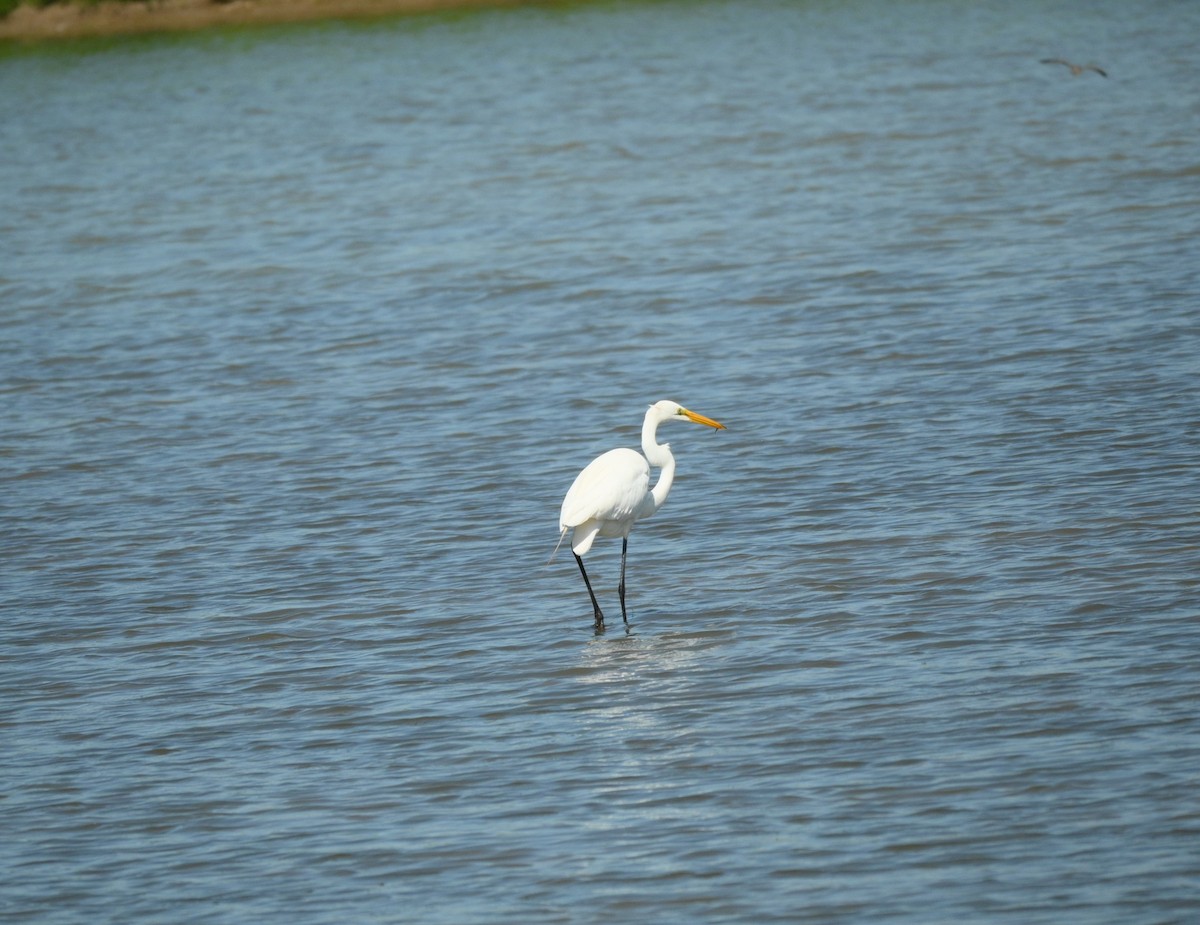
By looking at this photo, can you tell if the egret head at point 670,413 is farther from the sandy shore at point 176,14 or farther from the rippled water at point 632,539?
the sandy shore at point 176,14

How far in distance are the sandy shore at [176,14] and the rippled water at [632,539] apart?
1764 centimetres

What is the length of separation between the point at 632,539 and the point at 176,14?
114 ft

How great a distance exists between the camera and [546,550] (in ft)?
30.5

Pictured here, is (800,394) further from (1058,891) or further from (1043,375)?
(1058,891)

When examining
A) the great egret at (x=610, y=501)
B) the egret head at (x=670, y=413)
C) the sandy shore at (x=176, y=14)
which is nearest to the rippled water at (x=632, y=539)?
the great egret at (x=610, y=501)

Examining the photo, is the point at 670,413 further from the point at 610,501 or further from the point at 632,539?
the point at 632,539

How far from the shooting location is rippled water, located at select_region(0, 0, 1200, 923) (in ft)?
19.3

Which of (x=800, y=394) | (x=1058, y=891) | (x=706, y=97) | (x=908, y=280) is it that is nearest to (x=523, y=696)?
(x=1058, y=891)

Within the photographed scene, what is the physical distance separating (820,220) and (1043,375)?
6283 mm

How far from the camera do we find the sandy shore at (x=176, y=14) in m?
39.2

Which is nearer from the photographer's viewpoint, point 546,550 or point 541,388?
point 546,550

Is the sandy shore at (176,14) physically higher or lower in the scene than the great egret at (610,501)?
higher

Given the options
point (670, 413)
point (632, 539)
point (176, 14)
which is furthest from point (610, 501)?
point (176, 14)

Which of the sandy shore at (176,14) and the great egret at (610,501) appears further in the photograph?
Result: the sandy shore at (176,14)
